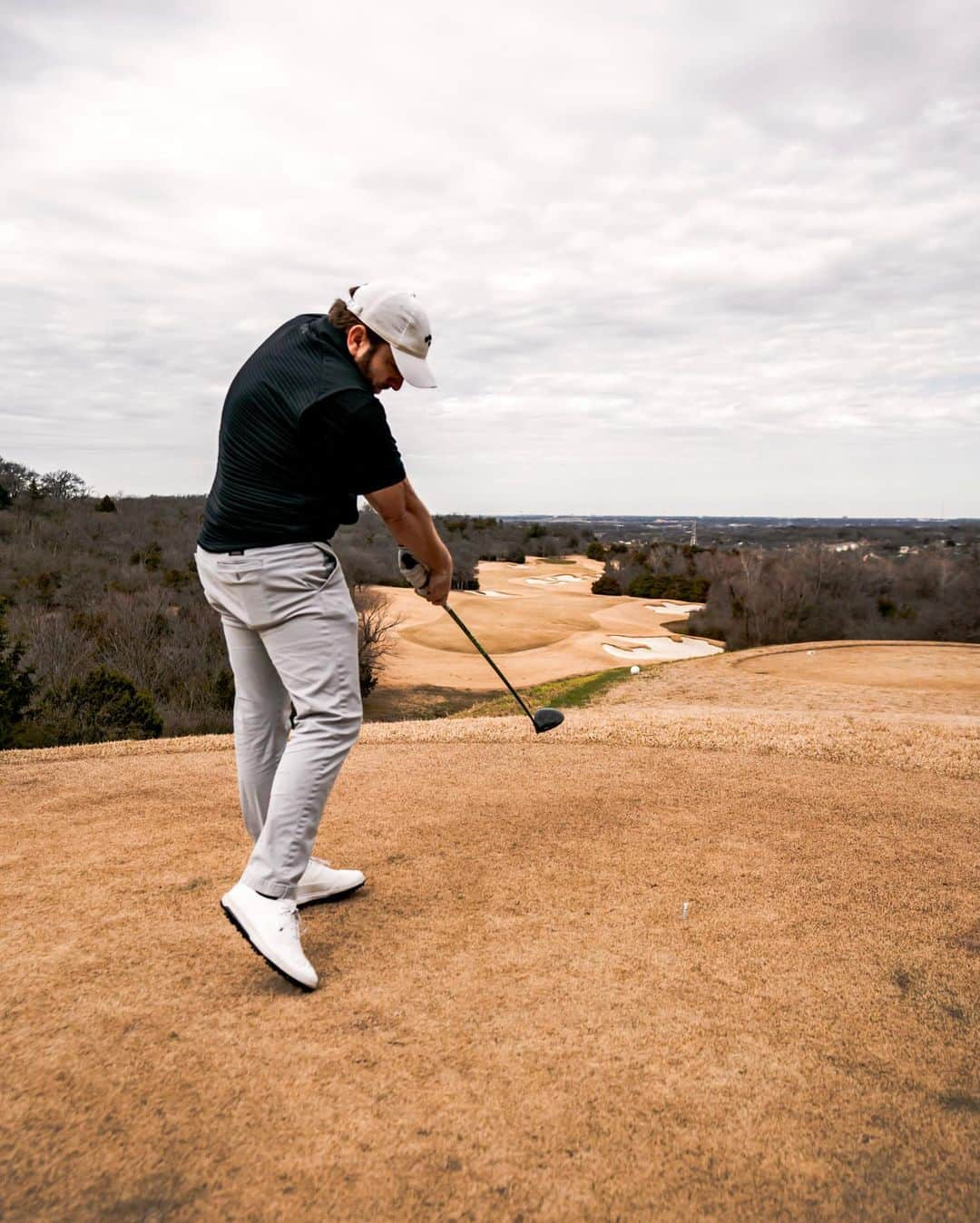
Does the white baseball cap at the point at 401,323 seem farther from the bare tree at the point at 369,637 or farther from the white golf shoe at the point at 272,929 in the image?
the bare tree at the point at 369,637

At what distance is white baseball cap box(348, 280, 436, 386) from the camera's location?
3.00 metres

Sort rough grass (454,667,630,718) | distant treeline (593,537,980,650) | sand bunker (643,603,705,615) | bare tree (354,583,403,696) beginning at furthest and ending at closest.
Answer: sand bunker (643,603,705,615)
distant treeline (593,537,980,650)
bare tree (354,583,403,696)
rough grass (454,667,630,718)

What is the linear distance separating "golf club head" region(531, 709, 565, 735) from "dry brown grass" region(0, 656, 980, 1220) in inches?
16.2

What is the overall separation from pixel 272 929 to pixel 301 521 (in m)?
1.31

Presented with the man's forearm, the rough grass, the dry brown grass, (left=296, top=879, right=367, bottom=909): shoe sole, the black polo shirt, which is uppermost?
the black polo shirt

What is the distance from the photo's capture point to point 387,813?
4977 millimetres

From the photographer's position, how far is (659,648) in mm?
37969

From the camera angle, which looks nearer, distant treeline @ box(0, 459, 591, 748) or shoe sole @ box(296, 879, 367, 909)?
shoe sole @ box(296, 879, 367, 909)

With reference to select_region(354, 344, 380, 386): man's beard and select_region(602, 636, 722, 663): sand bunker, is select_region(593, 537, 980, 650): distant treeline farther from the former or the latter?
select_region(354, 344, 380, 386): man's beard

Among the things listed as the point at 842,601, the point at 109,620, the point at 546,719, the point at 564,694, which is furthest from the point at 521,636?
the point at 546,719

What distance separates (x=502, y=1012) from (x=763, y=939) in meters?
1.10

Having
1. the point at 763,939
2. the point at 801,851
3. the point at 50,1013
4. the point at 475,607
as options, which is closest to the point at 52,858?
the point at 50,1013

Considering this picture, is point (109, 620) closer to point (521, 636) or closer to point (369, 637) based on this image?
point (369, 637)

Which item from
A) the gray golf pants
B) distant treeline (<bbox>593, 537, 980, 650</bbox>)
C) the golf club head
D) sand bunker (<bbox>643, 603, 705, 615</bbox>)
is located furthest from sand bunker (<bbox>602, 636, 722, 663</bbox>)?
the gray golf pants
